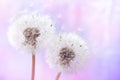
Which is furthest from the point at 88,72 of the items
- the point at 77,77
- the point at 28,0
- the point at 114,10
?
the point at 28,0

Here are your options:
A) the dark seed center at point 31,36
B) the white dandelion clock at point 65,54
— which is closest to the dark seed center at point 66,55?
the white dandelion clock at point 65,54

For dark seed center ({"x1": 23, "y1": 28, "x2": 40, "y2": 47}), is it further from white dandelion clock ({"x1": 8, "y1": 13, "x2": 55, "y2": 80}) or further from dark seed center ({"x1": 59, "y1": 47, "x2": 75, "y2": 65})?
dark seed center ({"x1": 59, "y1": 47, "x2": 75, "y2": 65})

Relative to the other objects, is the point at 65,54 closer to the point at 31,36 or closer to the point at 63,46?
the point at 63,46

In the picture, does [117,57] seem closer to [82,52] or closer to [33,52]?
[82,52]

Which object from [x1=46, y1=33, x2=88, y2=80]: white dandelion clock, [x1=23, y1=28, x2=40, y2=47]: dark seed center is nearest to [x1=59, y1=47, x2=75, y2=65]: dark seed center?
[x1=46, y1=33, x2=88, y2=80]: white dandelion clock

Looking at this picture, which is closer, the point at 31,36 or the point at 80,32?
the point at 31,36

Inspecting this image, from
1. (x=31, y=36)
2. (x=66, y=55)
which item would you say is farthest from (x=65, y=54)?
(x=31, y=36)
